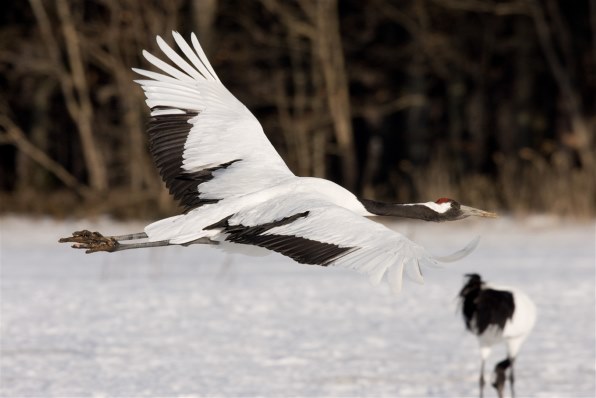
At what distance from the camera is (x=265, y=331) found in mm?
9328

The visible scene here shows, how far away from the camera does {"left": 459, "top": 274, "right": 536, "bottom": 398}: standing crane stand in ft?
25.9

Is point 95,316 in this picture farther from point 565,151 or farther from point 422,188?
point 565,151

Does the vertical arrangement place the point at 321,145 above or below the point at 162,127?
above

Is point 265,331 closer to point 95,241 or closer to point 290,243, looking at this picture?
point 95,241

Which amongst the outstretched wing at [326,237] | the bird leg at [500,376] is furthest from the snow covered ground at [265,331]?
the outstretched wing at [326,237]

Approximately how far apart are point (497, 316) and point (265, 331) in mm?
2077

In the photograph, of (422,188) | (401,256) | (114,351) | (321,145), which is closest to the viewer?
(401,256)

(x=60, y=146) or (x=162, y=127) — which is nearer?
(x=162, y=127)

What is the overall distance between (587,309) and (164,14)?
33.0ft

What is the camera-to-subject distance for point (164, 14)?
1870cm

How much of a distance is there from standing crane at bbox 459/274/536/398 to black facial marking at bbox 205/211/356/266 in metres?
2.15

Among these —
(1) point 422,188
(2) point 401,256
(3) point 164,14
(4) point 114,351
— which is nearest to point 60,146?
(3) point 164,14

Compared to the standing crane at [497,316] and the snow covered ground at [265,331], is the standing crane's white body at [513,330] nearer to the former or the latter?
the standing crane at [497,316]

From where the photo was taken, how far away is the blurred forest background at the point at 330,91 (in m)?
18.7
